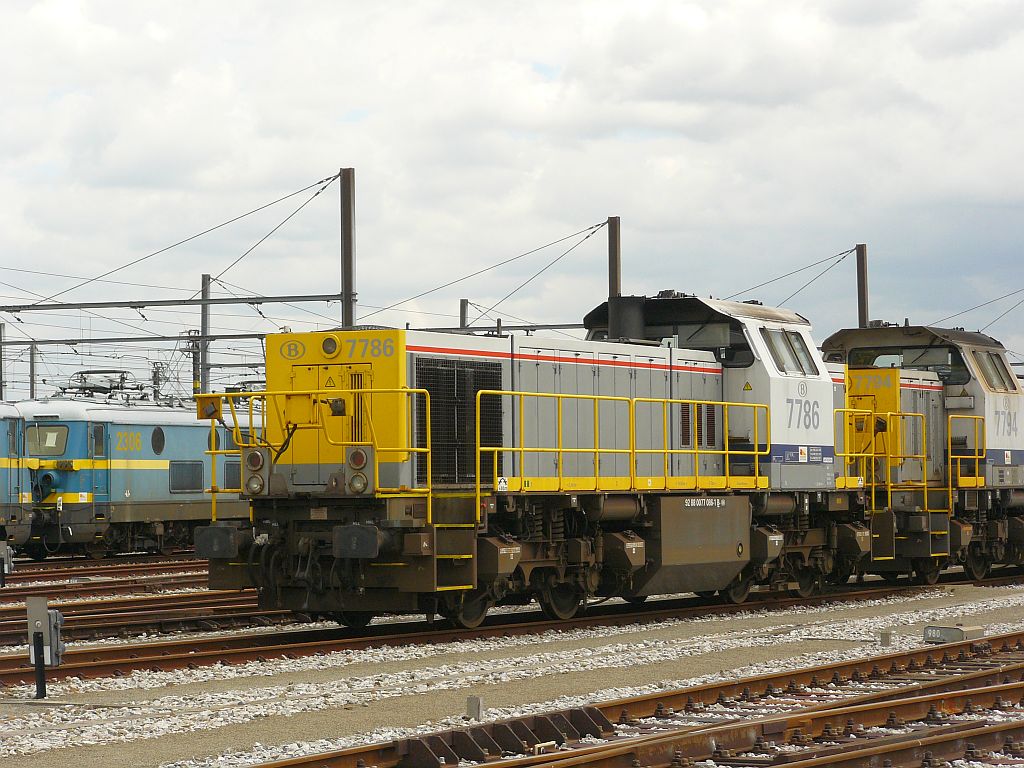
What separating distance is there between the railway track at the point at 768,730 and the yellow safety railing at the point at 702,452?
494 centimetres

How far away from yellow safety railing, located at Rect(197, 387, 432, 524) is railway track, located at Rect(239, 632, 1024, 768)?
4.36 metres

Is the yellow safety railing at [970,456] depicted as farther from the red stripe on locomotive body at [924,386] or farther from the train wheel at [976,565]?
the train wheel at [976,565]

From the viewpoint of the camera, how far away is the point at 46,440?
1086 inches

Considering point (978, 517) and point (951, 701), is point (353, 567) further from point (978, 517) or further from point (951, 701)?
point (978, 517)

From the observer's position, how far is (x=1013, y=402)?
22.3 meters

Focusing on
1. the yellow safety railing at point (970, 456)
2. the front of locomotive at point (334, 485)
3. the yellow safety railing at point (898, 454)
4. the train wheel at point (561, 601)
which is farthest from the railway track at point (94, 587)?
the yellow safety railing at point (970, 456)

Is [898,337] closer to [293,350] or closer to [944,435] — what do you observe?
[944,435]

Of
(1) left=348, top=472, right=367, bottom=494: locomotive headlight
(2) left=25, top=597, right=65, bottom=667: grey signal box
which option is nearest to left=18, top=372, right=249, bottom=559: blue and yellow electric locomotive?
(1) left=348, top=472, right=367, bottom=494: locomotive headlight

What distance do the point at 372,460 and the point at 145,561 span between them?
53.5 feet

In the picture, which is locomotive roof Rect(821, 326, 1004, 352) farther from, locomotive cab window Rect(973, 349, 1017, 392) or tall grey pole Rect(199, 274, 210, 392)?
tall grey pole Rect(199, 274, 210, 392)

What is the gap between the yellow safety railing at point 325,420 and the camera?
13211mm

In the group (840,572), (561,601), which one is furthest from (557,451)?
(840,572)

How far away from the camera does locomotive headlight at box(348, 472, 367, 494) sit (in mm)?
13156

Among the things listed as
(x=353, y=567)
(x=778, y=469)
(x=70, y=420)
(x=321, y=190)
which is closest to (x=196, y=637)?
(x=353, y=567)
